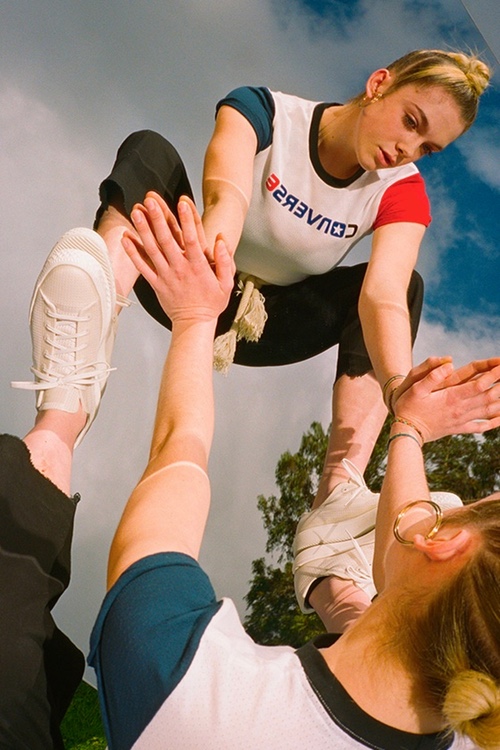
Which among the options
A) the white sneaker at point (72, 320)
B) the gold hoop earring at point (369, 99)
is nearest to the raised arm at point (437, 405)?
the white sneaker at point (72, 320)

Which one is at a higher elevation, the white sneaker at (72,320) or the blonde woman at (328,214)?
the blonde woman at (328,214)

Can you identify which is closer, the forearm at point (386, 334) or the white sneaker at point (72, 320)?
the white sneaker at point (72, 320)

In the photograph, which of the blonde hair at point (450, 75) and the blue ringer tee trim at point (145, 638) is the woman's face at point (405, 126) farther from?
the blue ringer tee trim at point (145, 638)

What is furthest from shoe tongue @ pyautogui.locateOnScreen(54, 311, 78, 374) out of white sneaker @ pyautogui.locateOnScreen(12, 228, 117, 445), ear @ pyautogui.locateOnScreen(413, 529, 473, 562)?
ear @ pyautogui.locateOnScreen(413, 529, 473, 562)

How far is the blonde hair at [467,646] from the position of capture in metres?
0.48

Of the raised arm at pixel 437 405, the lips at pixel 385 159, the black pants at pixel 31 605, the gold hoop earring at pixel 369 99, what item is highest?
the gold hoop earring at pixel 369 99

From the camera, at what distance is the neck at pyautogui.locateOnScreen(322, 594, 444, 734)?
1.68ft

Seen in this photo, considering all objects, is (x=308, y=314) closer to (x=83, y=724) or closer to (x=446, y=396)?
(x=446, y=396)

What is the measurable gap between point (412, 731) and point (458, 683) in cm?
6

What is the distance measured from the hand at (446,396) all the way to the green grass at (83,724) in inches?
23.3

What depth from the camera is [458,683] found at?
1.59ft

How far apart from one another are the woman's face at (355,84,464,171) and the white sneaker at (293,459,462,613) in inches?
17.1

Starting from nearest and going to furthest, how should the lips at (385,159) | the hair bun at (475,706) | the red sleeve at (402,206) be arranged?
1. the hair bun at (475,706)
2. the lips at (385,159)
3. the red sleeve at (402,206)

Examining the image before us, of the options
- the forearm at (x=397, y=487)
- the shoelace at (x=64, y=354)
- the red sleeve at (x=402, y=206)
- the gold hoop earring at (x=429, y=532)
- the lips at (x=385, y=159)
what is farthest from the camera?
the red sleeve at (x=402, y=206)
